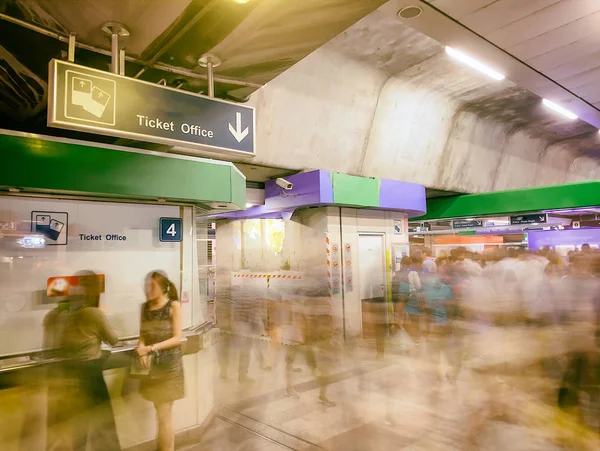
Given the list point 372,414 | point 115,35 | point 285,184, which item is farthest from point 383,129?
point 115,35

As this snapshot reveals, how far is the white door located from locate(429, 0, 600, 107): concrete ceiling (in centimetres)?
519

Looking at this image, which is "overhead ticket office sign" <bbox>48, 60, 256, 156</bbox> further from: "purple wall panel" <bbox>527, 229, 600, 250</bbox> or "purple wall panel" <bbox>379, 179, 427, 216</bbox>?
"purple wall panel" <bbox>527, 229, 600, 250</bbox>

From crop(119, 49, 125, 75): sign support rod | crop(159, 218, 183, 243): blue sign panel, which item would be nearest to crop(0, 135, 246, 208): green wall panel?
crop(159, 218, 183, 243): blue sign panel

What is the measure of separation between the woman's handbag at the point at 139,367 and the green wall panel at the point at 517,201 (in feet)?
31.5

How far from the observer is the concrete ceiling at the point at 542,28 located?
3223mm

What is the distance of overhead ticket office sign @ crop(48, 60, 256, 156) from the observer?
307 centimetres

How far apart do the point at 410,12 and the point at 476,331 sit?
471 cm

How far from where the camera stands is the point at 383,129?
27.5 ft

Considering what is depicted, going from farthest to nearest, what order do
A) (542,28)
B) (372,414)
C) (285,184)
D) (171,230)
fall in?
(285,184)
(171,230)
(372,414)
(542,28)

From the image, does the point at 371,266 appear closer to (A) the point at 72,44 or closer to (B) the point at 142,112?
(B) the point at 142,112

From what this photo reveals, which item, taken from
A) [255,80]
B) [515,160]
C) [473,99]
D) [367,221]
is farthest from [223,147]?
[515,160]

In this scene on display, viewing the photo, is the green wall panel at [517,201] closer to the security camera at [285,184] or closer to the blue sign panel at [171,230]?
the security camera at [285,184]

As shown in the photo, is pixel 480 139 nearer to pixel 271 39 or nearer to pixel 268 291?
pixel 268 291

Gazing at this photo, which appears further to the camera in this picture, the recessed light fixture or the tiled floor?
the tiled floor
